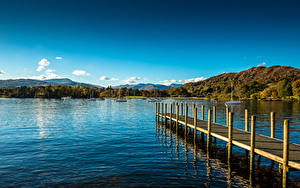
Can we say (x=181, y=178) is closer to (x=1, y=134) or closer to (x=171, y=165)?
(x=171, y=165)

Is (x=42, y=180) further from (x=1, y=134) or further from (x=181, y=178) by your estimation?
(x=1, y=134)

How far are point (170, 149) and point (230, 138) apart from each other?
19.0ft

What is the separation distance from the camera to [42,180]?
12531mm

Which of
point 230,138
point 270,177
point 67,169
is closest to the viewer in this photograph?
point 270,177

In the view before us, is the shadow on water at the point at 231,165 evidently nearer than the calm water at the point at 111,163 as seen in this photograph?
No

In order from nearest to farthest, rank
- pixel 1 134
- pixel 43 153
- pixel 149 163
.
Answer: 1. pixel 149 163
2. pixel 43 153
3. pixel 1 134

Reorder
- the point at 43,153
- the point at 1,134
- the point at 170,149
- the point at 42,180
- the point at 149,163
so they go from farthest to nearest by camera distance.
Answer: the point at 1,134, the point at 170,149, the point at 43,153, the point at 149,163, the point at 42,180

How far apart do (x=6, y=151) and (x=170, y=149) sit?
14937mm

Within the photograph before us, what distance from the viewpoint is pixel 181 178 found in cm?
1291

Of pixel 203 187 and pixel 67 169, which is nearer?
pixel 203 187

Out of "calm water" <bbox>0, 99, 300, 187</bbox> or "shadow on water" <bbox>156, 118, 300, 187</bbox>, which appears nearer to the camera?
"calm water" <bbox>0, 99, 300, 187</bbox>

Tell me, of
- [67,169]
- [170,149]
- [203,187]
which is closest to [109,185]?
[67,169]

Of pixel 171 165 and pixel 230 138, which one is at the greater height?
pixel 230 138

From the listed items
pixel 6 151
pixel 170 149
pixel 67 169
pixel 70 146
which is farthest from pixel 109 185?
pixel 6 151
